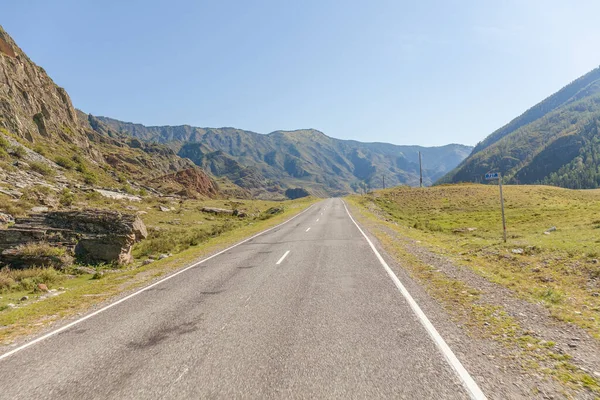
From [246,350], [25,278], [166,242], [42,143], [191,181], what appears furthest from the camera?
[191,181]

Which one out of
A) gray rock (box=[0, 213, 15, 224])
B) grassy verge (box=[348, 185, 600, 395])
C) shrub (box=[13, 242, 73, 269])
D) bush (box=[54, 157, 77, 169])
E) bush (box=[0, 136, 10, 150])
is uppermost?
bush (box=[0, 136, 10, 150])

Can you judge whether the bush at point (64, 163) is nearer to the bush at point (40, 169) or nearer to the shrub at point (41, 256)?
the bush at point (40, 169)

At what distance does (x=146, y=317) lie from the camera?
678cm

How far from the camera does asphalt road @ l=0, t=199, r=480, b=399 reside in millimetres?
3890

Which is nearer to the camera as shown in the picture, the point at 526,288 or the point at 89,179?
the point at 526,288

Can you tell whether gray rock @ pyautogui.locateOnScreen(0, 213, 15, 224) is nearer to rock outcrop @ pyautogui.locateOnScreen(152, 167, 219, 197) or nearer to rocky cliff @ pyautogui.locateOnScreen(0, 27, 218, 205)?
rocky cliff @ pyautogui.locateOnScreen(0, 27, 218, 205)

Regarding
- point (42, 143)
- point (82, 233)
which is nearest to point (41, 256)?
point (82, 233)

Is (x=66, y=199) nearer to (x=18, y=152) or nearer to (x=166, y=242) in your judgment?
(x=166, y=242)

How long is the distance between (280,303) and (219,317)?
1.44m

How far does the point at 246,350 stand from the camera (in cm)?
489

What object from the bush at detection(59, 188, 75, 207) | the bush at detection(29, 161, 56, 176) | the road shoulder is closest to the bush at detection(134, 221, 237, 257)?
the bush at detection(59, 188, 75, 207)

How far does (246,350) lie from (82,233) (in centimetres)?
1476

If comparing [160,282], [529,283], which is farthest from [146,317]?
[529,283]

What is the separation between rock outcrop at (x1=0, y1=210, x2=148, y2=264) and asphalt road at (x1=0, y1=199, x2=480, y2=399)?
8.28 m
